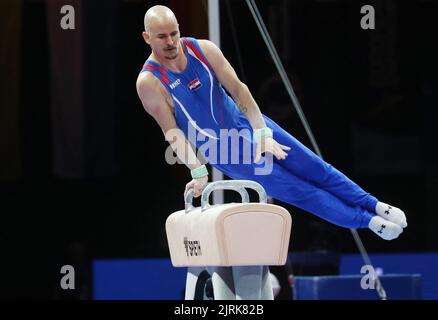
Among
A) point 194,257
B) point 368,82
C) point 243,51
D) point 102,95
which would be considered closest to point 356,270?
point 368,82

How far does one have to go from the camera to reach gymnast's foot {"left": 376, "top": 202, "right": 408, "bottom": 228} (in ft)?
18.0

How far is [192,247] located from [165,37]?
1.30 m

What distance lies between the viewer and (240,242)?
416 centimetres

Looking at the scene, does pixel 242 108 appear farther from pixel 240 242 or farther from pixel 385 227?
pixel 240 242

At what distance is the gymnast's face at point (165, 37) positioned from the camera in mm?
5043

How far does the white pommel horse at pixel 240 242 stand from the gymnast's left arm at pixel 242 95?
602 millimetres

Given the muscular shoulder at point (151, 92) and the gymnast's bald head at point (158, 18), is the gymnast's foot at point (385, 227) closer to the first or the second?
the muscular shoulder at point (151, 92)

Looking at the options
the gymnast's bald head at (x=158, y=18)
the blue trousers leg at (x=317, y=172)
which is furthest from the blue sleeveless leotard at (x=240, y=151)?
the gymnast's bald head at (x=158, y=18)

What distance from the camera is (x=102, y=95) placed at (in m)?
8.72

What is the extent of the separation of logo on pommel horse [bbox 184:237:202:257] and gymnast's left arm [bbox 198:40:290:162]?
0.72 m

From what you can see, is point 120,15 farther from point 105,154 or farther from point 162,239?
point 162,239

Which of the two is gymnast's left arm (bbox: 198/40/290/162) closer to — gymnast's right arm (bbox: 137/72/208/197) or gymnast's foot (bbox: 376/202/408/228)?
gymnast's right arm (bbox: 137/72/208/197)

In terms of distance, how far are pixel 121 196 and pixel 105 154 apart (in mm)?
596

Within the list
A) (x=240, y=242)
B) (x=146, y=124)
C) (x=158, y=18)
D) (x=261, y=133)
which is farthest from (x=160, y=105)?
(x=146, y=124)
